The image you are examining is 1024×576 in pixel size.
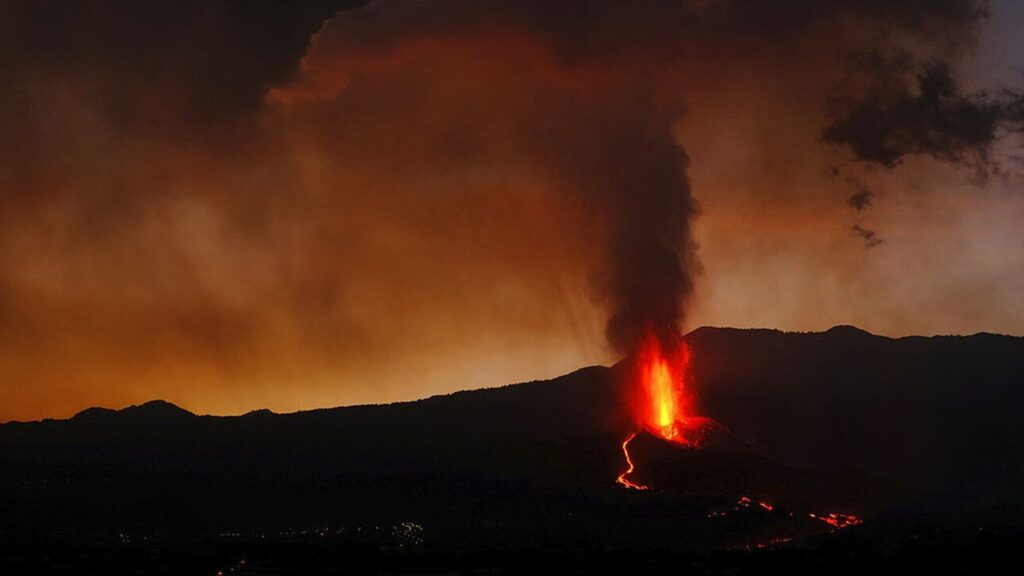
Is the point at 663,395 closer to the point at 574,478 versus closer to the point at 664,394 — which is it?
the point at 664,394

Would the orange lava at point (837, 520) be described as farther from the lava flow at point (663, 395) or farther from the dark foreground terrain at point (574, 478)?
the lava flow at point (663, 395)

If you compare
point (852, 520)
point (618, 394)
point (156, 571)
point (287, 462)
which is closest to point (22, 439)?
point (287, 462)

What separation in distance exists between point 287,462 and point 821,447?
56101 mm

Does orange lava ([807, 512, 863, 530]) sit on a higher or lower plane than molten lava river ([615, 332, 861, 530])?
lower

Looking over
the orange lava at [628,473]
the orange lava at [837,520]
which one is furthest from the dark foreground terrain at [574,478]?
the orange lava at [628,473]

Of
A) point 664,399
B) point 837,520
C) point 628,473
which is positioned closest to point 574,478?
point 628,473

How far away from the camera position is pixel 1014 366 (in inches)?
6850

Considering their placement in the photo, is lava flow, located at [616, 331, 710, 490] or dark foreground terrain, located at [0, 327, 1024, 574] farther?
lava flow, located at [616, 331, 710, 490]

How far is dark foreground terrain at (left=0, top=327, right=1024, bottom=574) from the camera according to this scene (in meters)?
99.0

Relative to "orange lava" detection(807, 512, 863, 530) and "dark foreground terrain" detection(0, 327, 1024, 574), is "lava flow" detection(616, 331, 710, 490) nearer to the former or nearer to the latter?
"dark foreground terrain" detection(0, 327, 1024, 574)

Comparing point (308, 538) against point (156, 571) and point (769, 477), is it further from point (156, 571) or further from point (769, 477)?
point (769, 477)

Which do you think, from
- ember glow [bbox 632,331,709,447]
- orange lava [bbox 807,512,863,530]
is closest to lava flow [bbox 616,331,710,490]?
ember glow [bbox 632,331,709,447]

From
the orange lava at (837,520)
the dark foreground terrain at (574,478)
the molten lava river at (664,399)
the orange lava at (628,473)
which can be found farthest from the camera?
the molten lava river at (664,399)

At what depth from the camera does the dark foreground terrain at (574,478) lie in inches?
3898
